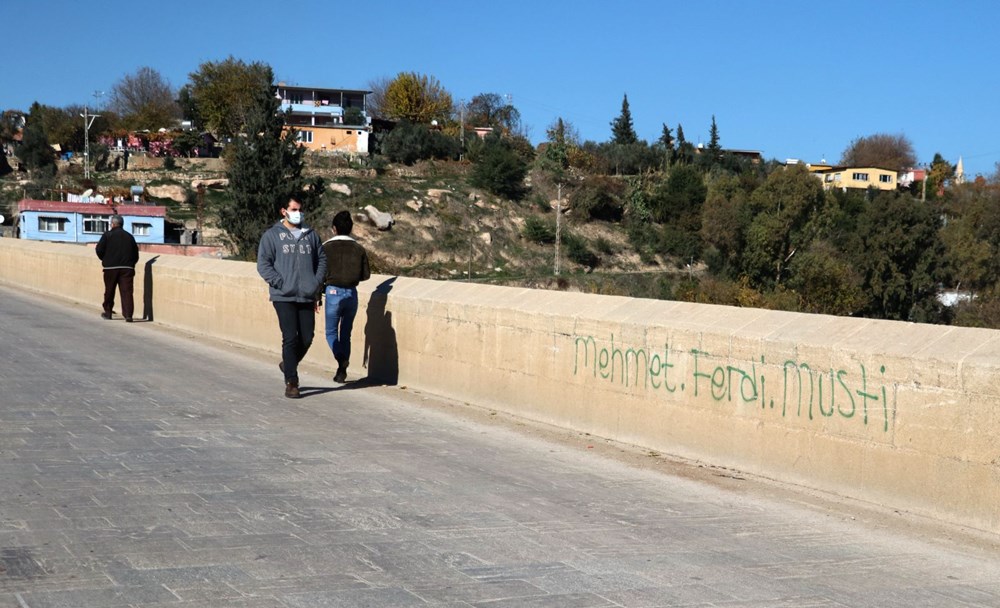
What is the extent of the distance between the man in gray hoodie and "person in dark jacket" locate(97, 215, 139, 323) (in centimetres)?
871

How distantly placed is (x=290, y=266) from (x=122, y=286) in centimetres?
899

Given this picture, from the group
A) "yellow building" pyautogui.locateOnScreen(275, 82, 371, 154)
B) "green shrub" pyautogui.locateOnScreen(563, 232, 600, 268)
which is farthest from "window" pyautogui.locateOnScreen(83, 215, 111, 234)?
"green shrub" pyautogui.locateOnScreen(563, 232, 600, 268)

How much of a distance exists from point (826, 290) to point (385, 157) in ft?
149

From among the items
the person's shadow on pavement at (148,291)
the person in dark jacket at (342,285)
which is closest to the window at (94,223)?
the person's shadow on pavement at (148,291)

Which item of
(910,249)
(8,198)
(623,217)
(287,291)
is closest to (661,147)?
(623,217)

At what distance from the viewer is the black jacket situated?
18.3 m

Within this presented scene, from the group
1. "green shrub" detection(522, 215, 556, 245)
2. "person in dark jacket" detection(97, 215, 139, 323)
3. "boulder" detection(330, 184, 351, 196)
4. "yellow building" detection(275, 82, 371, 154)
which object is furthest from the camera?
"yellow building" detection(275, 82, 371, 154)

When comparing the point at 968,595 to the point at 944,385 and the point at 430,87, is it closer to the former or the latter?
the point at 944,385

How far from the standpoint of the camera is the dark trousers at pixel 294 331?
10.3m

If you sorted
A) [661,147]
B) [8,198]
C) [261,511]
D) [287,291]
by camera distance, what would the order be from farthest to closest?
[661,147] → [8,198] → [287,291] → [261,511]

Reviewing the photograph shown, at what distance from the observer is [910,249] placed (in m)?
74.8

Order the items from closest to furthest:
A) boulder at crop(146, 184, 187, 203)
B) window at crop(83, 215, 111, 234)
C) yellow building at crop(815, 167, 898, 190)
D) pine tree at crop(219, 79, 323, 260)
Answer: pine tree at crop(219, 79, 323, 260)
window at crop(83, 215, 111, 234)
boulder at crop(146, 184, 187, 203)
yellow building at crop(815, 167, 898, 190)

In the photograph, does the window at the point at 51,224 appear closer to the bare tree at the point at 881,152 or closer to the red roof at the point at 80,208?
the red roof at the point at 80,208

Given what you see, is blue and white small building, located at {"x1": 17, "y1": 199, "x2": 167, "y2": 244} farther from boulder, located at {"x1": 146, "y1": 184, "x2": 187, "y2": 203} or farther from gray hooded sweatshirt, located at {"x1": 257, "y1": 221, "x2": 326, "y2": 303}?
gray hooded sweatshirt, located at {"x1": 257, "y1": 221, "x2": 326, "y2": 303}
